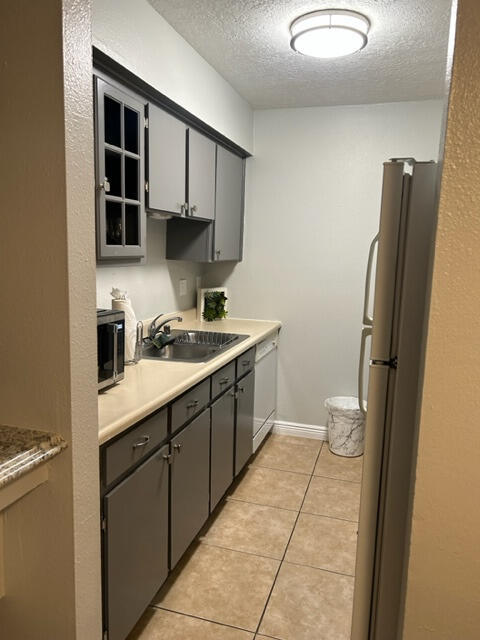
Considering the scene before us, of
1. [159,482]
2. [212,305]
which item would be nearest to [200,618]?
[159,482]

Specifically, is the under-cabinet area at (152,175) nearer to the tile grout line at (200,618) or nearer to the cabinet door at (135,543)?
the cabinet door at (135,543)

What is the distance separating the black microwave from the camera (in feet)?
6.01

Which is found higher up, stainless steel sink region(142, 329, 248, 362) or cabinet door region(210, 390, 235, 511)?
stainless steel sink region(142, 329, 248, 362)

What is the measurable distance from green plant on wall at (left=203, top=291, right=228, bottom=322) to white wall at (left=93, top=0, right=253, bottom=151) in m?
1.14

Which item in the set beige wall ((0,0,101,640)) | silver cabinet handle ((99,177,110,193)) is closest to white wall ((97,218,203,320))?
silver cabinet handle ((99,177,110,193))

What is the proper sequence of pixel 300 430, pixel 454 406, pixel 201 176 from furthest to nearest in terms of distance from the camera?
pixel 300 430, pixel 201 176, pixel 454 406

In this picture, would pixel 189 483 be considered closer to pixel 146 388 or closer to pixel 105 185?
pixel 146 388

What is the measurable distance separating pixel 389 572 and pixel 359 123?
3.11 m

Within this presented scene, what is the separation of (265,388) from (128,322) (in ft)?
5.21

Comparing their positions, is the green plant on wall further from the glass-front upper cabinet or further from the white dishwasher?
the glass-front upper cabinet

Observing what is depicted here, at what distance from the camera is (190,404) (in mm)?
2180

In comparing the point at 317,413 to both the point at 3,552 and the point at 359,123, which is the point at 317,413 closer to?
the point at 359,123

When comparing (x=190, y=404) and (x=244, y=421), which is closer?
(x=190, y=404)

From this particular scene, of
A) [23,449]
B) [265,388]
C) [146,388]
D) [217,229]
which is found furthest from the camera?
[265,388]
